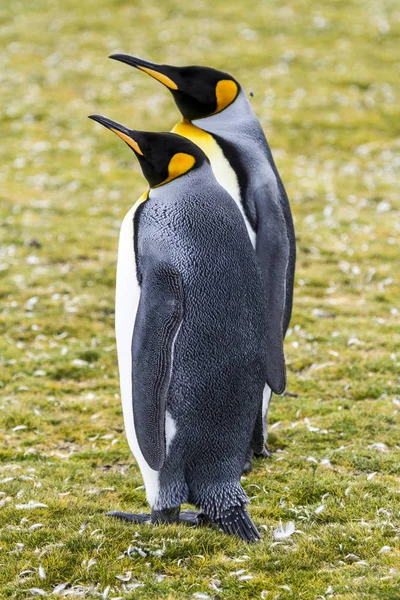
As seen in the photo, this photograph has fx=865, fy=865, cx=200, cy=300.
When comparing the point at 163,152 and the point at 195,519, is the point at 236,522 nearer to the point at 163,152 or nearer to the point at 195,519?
the point at 195,519

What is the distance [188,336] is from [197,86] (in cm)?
160

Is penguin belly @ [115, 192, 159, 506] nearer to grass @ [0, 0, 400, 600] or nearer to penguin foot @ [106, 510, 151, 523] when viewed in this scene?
penguin foot @ [106, 510, 151, 523]

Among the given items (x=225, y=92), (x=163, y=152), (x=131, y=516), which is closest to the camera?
(x=163, y=152)

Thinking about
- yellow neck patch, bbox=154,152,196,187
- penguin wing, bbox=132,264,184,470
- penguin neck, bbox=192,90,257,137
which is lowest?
penguin wing, bbox=132,264,184,470

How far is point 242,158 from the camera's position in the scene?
181 inches

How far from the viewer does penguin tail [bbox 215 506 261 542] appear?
3.71 meters

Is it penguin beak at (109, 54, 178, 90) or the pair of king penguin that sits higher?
penguin beak at (109, 54, 178, 90)

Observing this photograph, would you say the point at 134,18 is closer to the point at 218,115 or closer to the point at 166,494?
the point at 218,115

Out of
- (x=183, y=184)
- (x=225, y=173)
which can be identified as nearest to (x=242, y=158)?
(x=225, y=173)

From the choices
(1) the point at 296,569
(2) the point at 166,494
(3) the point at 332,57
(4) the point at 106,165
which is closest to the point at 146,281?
(2) the point at 166,494

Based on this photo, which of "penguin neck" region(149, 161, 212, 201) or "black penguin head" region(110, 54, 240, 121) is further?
"black penguin head" region(110, 54, 240, 121)

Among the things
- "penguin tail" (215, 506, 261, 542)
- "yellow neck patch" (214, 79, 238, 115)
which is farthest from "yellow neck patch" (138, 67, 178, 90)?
"penguin tail" (215, 506, 261, 542)

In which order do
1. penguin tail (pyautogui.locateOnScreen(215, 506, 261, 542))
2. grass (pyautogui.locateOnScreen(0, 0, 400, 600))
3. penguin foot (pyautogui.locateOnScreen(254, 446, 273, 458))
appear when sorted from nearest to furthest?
1. grass (pyautogui.locateOnScreen(0, 0, 400, 600))
2. penguin tail (pyautogui.locateOnScreen(215, 506, 261, 542))
3. penguin foot (pyautogui.locateOnScreen(254, 446, 273, 458))

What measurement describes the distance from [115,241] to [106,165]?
128 inches
